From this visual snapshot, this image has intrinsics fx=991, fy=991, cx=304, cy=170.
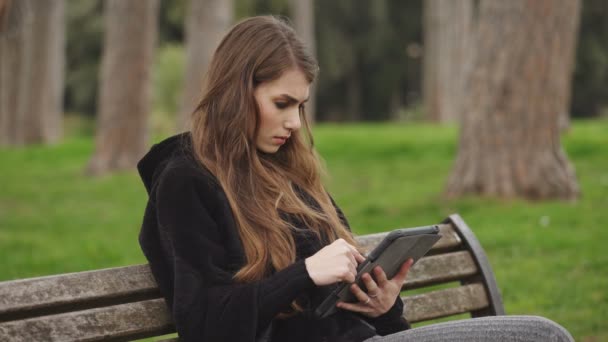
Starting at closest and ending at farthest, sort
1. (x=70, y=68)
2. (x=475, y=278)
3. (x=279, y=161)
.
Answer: (x=279, y=161) < (x=475, y=278) < (x=70, y=68)

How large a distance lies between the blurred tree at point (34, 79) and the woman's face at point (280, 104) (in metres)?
18.2

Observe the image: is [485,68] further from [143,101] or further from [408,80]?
[408,80]

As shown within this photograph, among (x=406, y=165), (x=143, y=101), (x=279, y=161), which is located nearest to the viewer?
(x=279, y=161)

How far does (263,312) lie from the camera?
265 cm

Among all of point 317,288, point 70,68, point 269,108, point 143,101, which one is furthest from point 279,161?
point 70,68

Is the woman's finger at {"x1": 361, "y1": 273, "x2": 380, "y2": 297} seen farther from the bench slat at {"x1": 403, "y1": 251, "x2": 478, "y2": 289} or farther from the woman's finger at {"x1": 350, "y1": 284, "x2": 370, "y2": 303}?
the bench slat at {"x1": 403, "y1": 251, "x2": 478, "y2": 289}

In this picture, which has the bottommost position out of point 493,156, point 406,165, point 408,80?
point 408,80

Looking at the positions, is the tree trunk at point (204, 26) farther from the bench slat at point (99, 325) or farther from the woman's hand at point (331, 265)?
the woman's hand at point (331, 265)

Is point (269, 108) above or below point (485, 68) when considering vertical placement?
above

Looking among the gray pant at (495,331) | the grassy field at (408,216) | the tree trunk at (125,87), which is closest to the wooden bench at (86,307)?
the gray pant at (495,331)

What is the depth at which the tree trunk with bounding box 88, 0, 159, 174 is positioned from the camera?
14.2 m

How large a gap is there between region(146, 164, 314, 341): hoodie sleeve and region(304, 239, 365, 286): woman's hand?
0.02 meters

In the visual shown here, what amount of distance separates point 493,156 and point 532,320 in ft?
21.2

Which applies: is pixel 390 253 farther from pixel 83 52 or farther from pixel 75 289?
pixel 83 52
